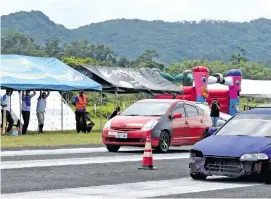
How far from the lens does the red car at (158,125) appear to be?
20656 mm

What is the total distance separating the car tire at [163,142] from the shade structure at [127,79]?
44.8ft

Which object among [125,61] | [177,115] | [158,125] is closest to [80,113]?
[177,115]

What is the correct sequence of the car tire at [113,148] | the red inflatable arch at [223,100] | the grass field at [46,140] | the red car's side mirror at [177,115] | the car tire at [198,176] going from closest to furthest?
1. the car tire at [198,176]
2. the car tire at [113,148]
3. the red car's side mirror at [177,115]
4. the grass field at [46,140]
5. the red inflatable arch at [223,100]

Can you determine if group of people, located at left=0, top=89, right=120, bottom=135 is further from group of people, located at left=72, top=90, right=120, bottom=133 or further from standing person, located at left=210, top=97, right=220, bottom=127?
standing person, located at left=210, top=97, right=220, bottom=127

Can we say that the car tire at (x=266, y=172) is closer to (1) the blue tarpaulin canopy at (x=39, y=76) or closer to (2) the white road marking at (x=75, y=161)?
(2) the white road marking at (x=75, y=161)

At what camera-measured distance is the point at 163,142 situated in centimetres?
2125

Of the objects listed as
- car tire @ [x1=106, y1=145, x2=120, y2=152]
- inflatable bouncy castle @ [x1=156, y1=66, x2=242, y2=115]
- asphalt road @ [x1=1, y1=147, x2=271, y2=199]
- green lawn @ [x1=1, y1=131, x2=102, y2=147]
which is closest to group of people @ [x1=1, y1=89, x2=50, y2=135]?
green lawn @ [x1=1, y1=131, x2=102, y2=147]

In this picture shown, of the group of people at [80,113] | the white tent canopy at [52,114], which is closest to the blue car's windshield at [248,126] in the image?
the group of people at [80,113]

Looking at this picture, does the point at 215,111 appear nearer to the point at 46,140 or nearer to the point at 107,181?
the point at 46,140

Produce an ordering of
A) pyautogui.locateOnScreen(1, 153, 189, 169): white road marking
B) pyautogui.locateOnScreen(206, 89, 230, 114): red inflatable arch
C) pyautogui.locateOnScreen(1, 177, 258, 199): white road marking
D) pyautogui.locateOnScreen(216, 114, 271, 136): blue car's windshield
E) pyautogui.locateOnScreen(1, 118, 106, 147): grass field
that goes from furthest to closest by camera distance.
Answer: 1. pyautogui.locateOnScreen(206, 89, 230, 114): red inflatable arch
2. pyautogui.locateOnScreen(1, 118, 106, 147): grass field
3. pyautogui.locateOnScreen(1, 153, 189, 169): white road marking
4. pyautogui.locateOnScreen(216, 114, 271, 136): blue car's windshield
5. pyautogui.locateOnScreen(1, 177, 258, 199): white road marking

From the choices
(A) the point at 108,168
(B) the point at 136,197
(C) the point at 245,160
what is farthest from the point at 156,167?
(B) the point at 136,197

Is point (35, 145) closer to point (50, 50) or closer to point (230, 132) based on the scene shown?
point (230, 132)

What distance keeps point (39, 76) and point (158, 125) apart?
36.1 ft

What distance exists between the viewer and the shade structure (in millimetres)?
35156
